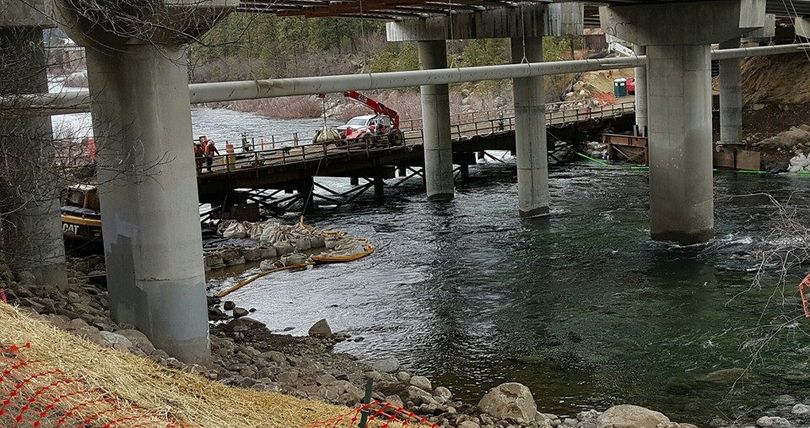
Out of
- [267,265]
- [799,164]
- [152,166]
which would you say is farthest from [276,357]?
[799,164]

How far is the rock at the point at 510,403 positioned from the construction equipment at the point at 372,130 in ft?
74.5

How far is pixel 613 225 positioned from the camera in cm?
3041

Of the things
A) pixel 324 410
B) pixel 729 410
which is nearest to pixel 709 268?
pixel 729 410

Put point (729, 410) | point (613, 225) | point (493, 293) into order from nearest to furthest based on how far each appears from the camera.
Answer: point (729, 410) < point (493, 293) < point (613, 225)

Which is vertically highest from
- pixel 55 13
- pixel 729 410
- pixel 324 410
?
pixel 55 13

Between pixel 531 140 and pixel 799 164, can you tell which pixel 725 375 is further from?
pixel 799 164

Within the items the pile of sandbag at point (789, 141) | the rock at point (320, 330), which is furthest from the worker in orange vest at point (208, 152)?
the pile of sandbag at point (789, 141)

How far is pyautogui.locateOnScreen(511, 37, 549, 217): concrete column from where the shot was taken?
32969 millimetres

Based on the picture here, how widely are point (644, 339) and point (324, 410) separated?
339 inches

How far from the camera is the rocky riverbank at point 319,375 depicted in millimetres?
13781

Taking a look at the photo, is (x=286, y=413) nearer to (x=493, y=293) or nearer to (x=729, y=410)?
(x=729, y=410)

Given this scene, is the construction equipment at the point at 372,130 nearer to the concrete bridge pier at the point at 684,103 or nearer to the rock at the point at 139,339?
the concrete bridge pier at the point at 684,103

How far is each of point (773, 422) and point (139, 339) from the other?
910 cm

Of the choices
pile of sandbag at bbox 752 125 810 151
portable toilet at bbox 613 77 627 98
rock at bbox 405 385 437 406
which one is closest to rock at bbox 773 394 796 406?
rock at bbox 405 385 437 406
